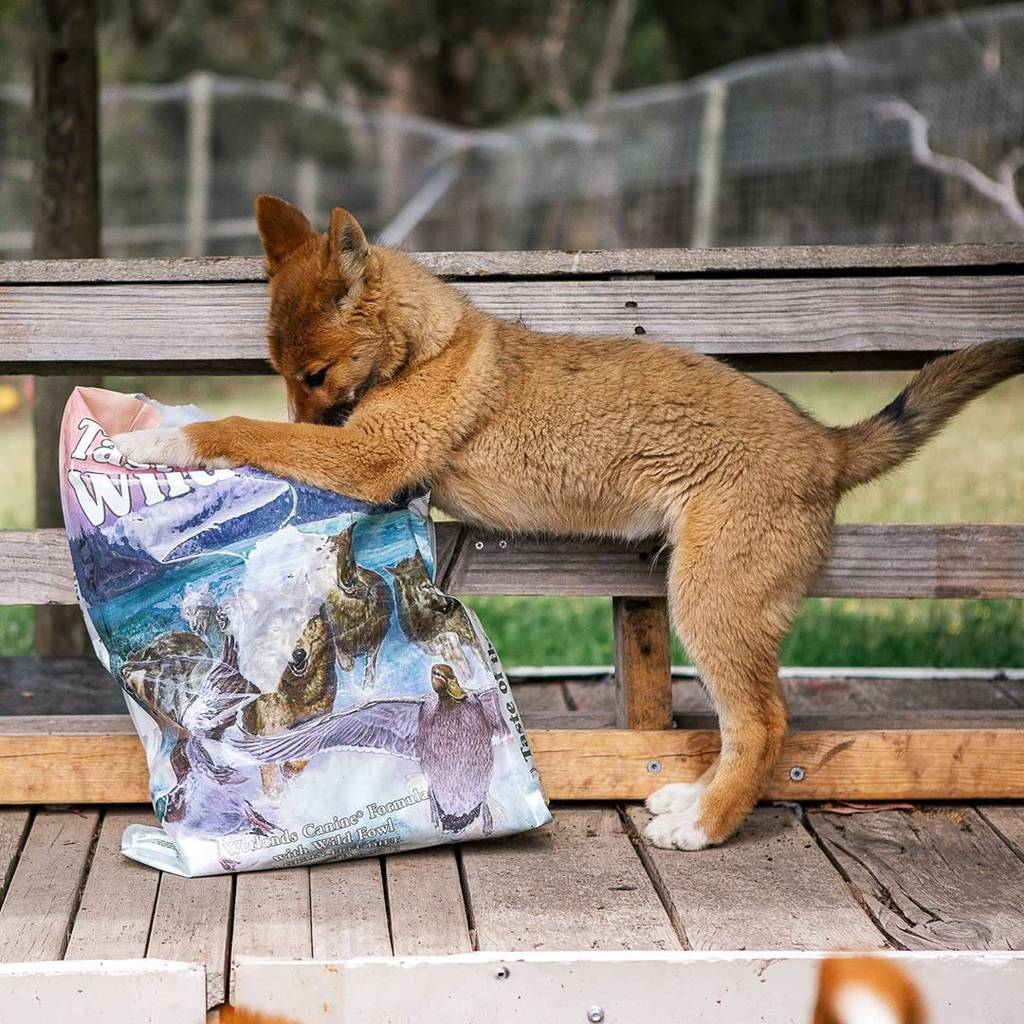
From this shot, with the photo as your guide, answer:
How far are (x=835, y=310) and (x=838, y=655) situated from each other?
233 cm

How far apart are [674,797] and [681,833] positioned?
20 cm

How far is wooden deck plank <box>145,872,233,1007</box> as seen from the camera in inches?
107

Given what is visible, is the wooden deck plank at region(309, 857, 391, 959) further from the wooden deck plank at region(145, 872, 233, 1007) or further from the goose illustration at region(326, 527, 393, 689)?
the goose illustration at region(326, 527, 393, 689)

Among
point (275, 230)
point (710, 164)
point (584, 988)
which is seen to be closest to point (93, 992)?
point (584, 988)

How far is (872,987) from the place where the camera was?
2680mm

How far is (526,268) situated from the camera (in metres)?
3.64

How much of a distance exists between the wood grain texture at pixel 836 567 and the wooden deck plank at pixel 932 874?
1.94 feet

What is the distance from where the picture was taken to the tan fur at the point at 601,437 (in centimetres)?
338

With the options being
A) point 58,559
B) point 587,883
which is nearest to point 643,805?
point 587,883

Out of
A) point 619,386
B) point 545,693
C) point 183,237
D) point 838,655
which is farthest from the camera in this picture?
point 183,237

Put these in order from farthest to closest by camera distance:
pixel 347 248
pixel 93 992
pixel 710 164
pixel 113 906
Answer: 1. pixel 710 164
2. pixel 347 248
3. pixel 113 906
4. pixel 93 992

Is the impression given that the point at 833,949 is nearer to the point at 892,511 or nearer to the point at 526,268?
the point at 526,268

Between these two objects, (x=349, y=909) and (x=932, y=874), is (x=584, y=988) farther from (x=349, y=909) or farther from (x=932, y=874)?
(x=932, y=874)

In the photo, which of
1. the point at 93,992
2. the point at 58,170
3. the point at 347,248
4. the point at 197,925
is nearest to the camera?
the point at 93,992
